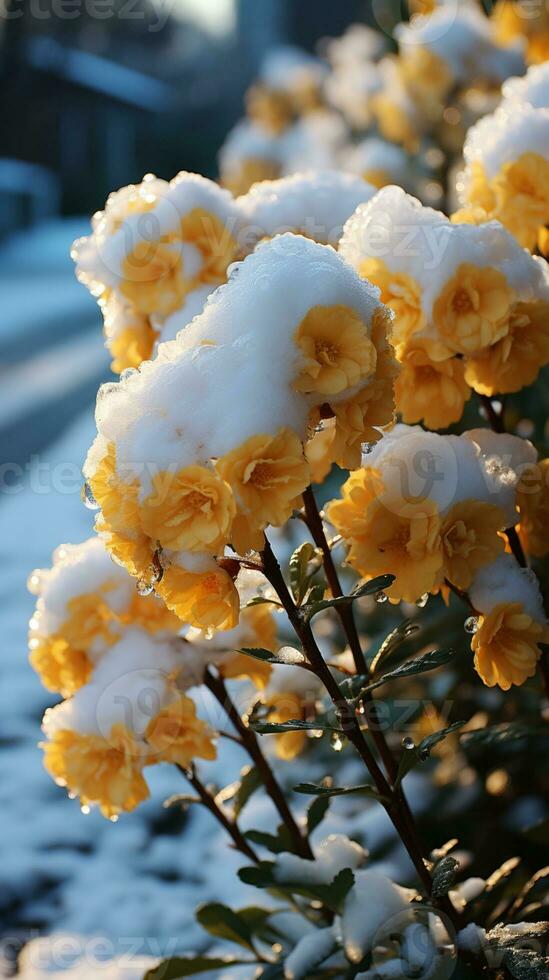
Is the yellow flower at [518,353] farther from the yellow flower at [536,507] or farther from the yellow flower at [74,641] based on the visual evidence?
the yellow flower at [74,641]

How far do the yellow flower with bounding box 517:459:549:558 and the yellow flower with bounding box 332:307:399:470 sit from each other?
244mm

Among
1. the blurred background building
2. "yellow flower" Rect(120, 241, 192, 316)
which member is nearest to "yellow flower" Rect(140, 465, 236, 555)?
"yellow flower" Rect(120, 241, 192, 316)

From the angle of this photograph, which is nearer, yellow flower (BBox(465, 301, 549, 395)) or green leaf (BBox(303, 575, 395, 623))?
green leaf (BBox(303, 575, 395, 623))

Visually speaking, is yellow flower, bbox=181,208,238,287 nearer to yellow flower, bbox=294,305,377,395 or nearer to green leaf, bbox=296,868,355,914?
yellow flower, bbox=294,305,377,395

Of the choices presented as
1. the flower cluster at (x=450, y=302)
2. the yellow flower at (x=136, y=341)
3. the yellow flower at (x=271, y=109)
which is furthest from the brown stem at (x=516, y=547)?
the yellow flower at (x=271, y=109)

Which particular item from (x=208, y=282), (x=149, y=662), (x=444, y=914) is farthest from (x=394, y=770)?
(x=208, y=282)

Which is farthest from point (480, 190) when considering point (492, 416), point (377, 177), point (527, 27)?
point (377, 177)

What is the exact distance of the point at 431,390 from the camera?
1.00 m

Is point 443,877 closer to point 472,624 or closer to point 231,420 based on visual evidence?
point 472,624

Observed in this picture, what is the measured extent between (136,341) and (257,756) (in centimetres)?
48

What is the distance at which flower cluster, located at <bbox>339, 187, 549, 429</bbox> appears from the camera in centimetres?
96

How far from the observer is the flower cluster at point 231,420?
2.43 ft

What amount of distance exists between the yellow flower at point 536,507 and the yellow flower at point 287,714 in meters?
0.38

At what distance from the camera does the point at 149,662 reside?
3.50 ft
